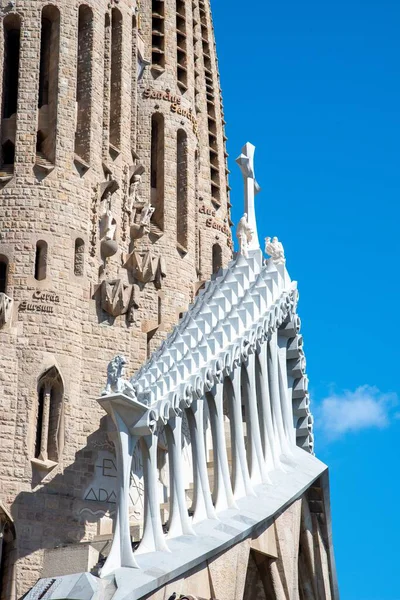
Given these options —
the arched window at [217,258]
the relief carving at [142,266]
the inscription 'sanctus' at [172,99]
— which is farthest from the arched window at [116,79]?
the arched window at [217,258]

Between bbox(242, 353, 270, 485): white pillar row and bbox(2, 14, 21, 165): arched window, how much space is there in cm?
778

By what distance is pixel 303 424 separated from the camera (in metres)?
37.4

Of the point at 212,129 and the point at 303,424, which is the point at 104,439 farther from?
the point at 212,129

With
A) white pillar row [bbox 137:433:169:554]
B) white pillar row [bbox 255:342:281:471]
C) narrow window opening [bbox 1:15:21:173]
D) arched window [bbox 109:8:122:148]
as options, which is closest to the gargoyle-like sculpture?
white pillar row [bbox 137:433:169:554]

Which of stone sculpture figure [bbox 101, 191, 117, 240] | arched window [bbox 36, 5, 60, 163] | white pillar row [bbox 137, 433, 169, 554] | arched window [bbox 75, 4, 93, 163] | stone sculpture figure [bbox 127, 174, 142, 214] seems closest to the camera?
white pillar row [bbox 137, 433, 169, 554]

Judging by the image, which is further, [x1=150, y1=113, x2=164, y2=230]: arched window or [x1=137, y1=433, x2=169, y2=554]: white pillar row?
[x1=150, y1=113, x2=164, y2=230]: arched window

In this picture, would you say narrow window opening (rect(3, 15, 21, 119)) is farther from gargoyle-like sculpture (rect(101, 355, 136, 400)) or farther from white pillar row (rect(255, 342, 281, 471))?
gargoyle-like sculpture (rect(101, 355, 136, 400))

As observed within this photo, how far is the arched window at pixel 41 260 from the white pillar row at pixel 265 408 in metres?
5.08

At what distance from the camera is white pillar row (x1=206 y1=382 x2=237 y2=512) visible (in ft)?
103

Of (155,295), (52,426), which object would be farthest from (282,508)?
(155,295)

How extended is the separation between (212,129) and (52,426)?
67.7 feet

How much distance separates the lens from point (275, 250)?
3728 centimetres

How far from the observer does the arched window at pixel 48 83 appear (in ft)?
119

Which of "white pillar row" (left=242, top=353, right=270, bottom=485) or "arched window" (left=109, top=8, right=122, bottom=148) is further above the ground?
"arched window" (left=109, top=8, right=122, bottom=148)
